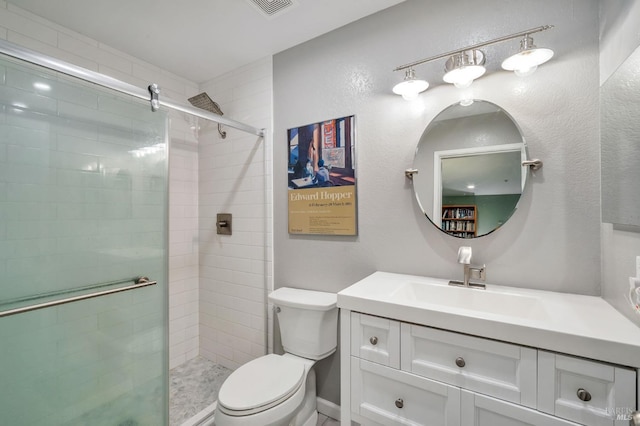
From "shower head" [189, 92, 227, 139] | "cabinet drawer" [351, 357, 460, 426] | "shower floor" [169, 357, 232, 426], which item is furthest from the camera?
"shower head" [189, 92, 227, 139]

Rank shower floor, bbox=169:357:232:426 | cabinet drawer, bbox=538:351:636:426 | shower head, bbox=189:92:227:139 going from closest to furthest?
cabinet drawer, bbox=538:351:636:426 < shower floor, bbox=169:357:232:426 < shower head, bbox=189:92:227:139

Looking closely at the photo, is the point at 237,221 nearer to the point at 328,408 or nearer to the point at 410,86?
the point at 328,408

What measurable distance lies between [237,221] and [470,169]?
1.67 metres

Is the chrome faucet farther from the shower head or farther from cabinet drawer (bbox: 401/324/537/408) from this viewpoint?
the shower head

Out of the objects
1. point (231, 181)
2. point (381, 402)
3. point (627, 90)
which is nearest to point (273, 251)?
point (231, 181)

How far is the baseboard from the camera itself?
1731 mm

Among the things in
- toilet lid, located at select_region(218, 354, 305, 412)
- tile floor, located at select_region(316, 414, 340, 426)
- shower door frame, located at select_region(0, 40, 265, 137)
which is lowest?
tile floor, located at select_region(316, 414, 340, 426)

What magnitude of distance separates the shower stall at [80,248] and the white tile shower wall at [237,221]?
0.72 metres

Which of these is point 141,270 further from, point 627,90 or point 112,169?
point 627,90

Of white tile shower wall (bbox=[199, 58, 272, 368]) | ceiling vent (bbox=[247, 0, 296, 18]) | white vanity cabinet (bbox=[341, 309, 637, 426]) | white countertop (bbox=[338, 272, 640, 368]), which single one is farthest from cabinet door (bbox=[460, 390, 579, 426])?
ceiling vent (bbox=[247, 0, 296, 18])

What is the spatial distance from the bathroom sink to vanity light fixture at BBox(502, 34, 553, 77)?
975 millimetres

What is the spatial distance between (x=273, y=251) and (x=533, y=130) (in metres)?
1.67

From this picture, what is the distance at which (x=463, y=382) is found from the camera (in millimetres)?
976

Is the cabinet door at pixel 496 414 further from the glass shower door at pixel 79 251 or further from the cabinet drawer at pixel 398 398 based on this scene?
the glass shower door at pixel 79 251
